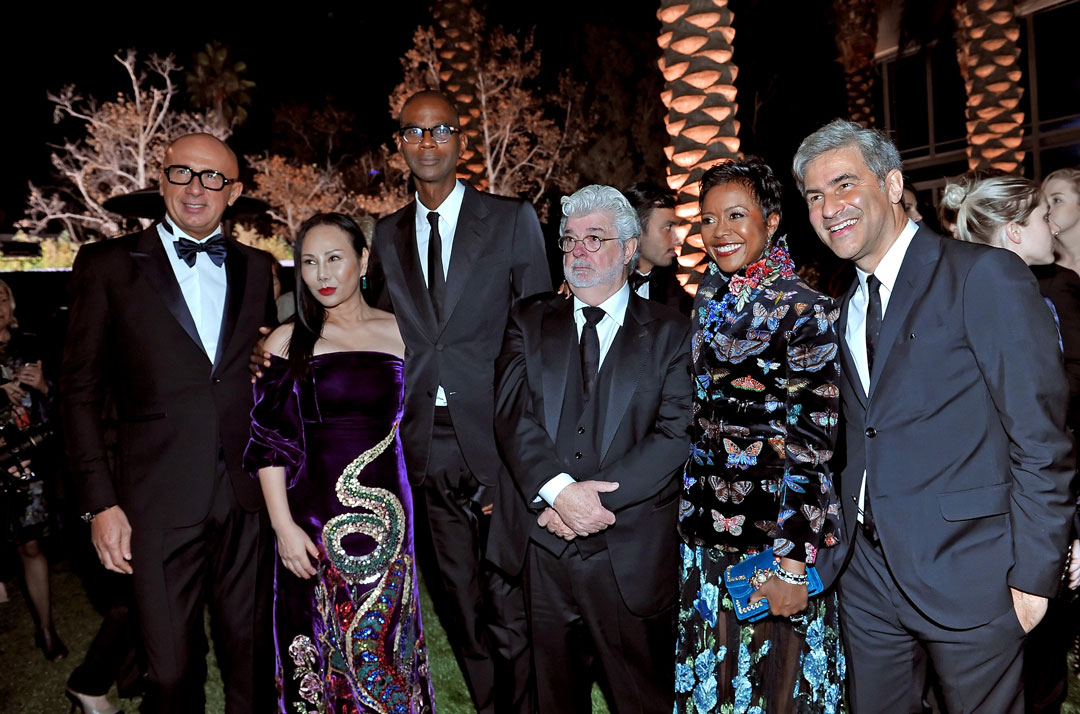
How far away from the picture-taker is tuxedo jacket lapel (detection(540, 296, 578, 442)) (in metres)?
3.14

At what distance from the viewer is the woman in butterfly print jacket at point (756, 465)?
2625mm

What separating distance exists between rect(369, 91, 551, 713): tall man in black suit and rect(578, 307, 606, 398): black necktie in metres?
0.71

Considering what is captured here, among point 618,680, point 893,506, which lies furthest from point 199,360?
point 893,506

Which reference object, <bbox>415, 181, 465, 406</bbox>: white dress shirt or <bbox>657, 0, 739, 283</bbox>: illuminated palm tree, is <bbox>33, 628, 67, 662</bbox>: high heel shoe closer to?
<bbox>415, 181, 465, 406</bbox>: white dress shirt

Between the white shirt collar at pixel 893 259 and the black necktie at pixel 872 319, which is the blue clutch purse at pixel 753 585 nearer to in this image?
the black necktie at pixel 872 319

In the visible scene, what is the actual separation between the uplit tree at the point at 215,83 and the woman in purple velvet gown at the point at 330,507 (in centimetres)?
2918

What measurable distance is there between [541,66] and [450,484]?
2863cm

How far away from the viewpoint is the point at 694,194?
741 cm

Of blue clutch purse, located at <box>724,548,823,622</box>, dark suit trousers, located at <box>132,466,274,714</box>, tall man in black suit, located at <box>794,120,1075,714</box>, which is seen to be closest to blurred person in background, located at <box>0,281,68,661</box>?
dark suit trousers, located at <box>132,466,274,714</box>

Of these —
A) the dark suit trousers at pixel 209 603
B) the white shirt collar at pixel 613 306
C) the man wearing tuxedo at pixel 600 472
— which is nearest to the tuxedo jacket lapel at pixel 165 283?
the dark suit trousers at pixel 209 603

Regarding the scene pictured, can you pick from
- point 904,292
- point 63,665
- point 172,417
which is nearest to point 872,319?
point 904,292

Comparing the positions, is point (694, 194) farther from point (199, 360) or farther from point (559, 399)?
point (199, 360)

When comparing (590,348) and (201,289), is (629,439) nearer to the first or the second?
(590,348)

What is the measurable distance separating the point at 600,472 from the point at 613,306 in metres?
0.67
